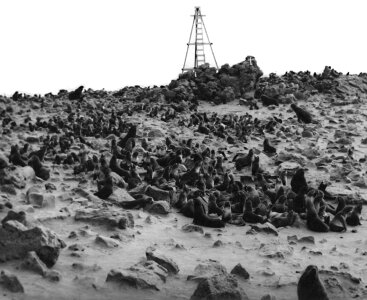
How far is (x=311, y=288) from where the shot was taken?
5090 millimetres

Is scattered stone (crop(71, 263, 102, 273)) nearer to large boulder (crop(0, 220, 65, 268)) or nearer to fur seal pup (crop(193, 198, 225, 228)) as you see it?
large boulder (crop(0, 220, 65, 268))

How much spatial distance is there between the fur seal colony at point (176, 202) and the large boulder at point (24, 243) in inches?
0.5

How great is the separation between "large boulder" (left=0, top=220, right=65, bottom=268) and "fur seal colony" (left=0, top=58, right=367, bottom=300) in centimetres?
1

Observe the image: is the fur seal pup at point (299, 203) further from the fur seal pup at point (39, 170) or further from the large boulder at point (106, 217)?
the fur seal pup at point (39, 170)

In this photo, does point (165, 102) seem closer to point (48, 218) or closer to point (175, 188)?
point (175, 188)

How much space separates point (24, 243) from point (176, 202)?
3472mm

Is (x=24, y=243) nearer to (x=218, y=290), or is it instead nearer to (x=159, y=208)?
(x=218, y=290)

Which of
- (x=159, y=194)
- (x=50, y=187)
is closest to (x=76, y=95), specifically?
(x=50, y=187)

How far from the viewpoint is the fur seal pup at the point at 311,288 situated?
5.06 metres

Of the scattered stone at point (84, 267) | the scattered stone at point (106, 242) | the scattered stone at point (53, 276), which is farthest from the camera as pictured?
the scattered stone at point (106, 242)

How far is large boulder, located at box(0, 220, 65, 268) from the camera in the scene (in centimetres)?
524

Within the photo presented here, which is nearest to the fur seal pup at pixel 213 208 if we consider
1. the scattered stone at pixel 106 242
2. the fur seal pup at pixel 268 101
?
the scattered stone at pixel 106 242

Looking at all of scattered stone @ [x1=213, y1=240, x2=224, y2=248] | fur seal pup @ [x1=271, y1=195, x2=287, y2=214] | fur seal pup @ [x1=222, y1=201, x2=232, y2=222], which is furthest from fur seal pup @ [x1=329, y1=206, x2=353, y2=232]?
scattered stone @ [x1=213, y1=240, x2=224, y2=248]

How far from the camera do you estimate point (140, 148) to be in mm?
12172
